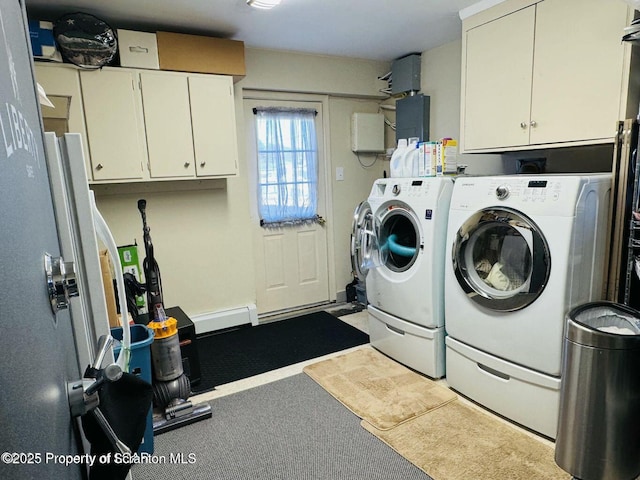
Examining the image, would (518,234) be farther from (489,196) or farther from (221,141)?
(221,141)

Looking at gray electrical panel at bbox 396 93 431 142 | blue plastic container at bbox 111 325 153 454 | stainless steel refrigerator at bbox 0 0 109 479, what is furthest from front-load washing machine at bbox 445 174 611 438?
stainless steel refrigerator at bbox 0 0 109 479

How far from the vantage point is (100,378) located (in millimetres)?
669

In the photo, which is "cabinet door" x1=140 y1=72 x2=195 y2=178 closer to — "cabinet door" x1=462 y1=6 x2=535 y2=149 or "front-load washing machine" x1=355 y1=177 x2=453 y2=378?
"front-load washing machine" x1=355 y1=177 x2=453 y2=378

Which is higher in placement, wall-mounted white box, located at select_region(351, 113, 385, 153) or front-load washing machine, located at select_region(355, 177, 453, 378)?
wall-mounted white box, located at select_region(351, 113, 385, 153)

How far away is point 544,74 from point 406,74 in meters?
1.53

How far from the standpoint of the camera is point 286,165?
3.66 metres

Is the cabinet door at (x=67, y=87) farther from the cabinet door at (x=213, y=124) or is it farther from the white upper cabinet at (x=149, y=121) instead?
the cabinet door at (x=213, y=124)

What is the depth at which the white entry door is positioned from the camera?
3.57 metres

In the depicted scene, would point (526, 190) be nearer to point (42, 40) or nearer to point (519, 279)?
point (519, 279)

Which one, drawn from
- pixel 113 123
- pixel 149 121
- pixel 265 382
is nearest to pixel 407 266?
pixel 265 382

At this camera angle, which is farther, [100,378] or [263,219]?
[263,219]

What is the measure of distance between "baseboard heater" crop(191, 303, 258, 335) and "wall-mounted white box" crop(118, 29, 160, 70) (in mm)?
1913

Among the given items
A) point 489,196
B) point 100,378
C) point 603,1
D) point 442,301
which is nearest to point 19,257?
point 100,378

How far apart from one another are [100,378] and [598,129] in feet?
7.80
